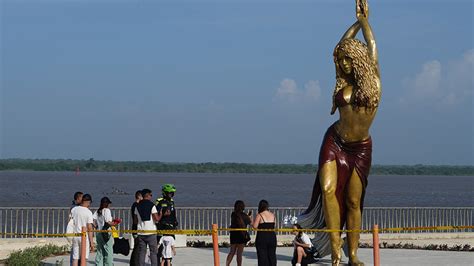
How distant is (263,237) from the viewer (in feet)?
59.9

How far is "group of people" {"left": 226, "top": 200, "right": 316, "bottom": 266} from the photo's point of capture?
1814 centimetres

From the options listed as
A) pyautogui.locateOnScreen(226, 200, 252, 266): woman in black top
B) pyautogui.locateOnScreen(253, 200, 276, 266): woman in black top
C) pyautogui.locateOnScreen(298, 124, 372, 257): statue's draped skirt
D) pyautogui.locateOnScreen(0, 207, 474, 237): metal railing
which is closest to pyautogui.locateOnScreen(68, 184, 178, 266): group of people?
pyautogui.locateOnScreen(226, 200, 252, 266): woman in black top

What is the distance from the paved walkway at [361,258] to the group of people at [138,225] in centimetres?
137

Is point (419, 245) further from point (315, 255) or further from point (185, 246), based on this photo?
point (315, 255)

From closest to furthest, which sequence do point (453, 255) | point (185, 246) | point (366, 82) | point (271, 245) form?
1. point (366, 82)
2. point (271, 245)
3. point (453, 255)
4. point (185, 246)

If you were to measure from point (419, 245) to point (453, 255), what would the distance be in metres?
3.04

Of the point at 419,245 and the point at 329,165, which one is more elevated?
the point at 329,165

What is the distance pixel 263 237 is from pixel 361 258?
4.20m

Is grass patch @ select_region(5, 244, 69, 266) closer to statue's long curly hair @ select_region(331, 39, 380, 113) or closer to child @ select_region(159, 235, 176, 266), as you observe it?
child @ select_region(159, 235, 176, 266)

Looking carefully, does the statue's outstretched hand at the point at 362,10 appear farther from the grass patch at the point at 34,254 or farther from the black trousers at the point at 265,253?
the grass patch at the point at 34,254

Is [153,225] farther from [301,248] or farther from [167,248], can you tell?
[301,248]

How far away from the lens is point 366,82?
16.6m

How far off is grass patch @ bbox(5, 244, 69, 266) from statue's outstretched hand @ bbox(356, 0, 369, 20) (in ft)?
25.4

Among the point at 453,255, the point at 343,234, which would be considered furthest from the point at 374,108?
the point at 453,255
